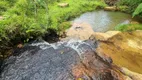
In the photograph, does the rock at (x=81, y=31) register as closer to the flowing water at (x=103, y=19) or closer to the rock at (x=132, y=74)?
the flowing water at (x=103, y=19)

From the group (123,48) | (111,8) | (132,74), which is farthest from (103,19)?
(132,74)

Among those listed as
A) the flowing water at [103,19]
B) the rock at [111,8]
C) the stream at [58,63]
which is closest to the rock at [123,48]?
the stream at [58,63]

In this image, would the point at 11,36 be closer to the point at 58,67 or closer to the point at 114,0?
the point at 58,67

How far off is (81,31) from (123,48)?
313 centimetres

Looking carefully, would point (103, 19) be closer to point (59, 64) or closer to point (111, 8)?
point (111, 8)

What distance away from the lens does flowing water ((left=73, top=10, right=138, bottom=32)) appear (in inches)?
518

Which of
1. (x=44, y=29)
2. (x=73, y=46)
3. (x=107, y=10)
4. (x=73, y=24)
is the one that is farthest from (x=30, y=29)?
(x=107, y=10)

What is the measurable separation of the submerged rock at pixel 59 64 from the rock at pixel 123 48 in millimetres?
540

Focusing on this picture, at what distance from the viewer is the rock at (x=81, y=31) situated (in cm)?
1159

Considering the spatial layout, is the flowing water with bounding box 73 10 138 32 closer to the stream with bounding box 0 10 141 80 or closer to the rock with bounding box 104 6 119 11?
the rock with bounding box 104 6 119 11

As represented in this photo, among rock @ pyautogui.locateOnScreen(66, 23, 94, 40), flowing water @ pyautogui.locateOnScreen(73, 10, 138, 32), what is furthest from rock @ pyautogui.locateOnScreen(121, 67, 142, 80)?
flowing water @ pyautogui.locateOnScreen(73, 10, 138, 32)

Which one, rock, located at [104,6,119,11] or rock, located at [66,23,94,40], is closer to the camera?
rock, located at [66,23,94,40]

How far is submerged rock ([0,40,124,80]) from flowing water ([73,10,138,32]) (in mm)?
3790

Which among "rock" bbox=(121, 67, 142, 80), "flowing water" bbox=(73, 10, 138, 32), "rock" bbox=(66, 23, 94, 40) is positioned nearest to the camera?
"rock" bbox=(121, 67, 142, 80)
